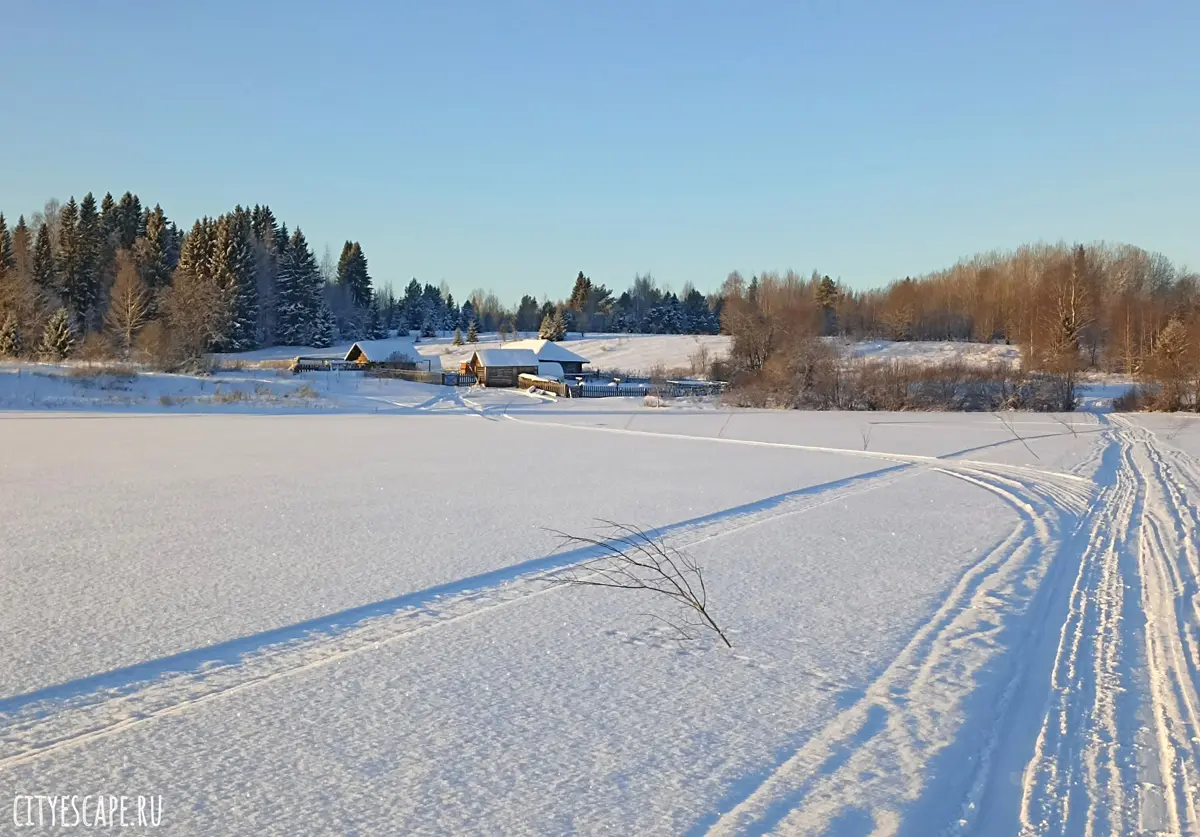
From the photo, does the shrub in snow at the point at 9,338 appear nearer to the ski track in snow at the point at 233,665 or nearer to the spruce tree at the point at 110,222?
the spruce tree at the point at 110,222

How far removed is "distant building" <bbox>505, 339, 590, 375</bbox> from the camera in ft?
208

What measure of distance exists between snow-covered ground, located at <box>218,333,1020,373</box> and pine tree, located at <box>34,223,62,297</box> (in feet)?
44.1

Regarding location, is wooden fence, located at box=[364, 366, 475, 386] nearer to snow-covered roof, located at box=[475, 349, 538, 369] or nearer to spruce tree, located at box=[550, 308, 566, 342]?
snow-covered roof, located at box=[475, 349, 538, 369]

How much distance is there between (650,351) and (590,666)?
73714mm

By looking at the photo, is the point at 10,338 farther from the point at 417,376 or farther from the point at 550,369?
the point at 550,369

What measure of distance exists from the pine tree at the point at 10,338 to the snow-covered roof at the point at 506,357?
1117 inches

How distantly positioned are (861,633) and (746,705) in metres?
1.57

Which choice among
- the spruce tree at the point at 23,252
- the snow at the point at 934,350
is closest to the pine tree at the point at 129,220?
the spruce tree at the point at 23,252

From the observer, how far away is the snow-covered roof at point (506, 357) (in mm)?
59903

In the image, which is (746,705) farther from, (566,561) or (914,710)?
(566,561)

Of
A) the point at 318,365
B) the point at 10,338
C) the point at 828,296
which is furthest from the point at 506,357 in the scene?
the point at 828,296

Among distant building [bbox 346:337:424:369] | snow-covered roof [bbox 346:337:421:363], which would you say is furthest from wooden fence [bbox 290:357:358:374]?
snow-covered roof [bbox 346:337:421:363]

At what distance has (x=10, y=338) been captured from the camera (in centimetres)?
5019

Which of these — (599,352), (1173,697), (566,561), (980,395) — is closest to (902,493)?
(566,561)
